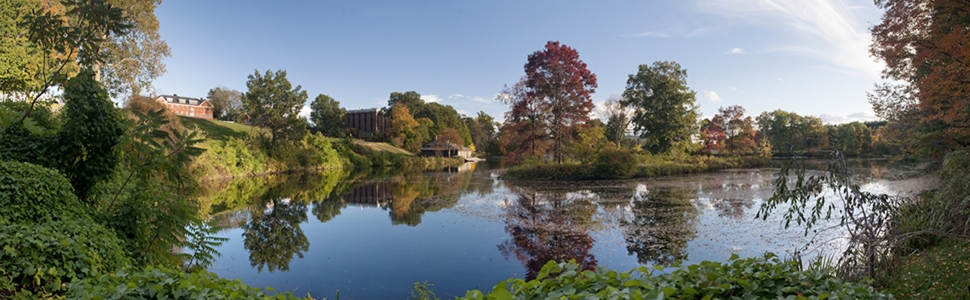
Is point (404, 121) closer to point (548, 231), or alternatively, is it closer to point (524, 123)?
point (524, 123)

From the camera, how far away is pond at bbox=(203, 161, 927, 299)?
7094 millimetres

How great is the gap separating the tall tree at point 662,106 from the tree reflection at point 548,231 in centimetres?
2145

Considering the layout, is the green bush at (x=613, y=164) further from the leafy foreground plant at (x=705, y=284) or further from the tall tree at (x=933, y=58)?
the leafy foreground plant at (x=705, y=284)

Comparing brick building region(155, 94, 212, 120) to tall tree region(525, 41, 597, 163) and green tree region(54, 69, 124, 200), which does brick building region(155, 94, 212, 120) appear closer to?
tall tree region(525, 41, 597, 163)

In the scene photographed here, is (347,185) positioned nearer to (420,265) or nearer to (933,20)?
(420,265)

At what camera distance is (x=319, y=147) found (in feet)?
120

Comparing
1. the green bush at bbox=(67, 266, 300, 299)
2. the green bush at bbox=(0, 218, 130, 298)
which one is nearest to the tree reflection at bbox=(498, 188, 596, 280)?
the green bush at bbox=(67, 266, 300, 299)

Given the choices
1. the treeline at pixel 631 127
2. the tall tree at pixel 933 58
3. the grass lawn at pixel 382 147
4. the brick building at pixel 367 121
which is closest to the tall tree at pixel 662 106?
the treeline at pixel 631 127

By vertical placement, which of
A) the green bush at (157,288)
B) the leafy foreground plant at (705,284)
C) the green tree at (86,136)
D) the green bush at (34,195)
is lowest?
the green bush at (157,288)

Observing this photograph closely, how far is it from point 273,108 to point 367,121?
36.0m

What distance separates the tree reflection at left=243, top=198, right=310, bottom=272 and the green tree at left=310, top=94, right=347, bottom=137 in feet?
167

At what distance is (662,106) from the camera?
34.2m

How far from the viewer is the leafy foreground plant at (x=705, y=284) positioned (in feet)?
7.34

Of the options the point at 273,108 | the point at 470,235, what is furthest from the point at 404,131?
the point at 470,235
